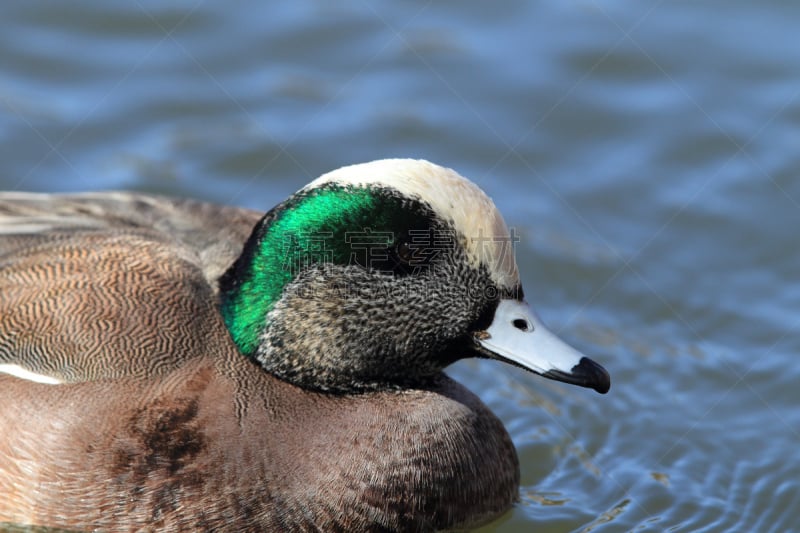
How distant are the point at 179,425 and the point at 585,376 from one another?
158 cm

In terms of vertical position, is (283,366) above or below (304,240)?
below

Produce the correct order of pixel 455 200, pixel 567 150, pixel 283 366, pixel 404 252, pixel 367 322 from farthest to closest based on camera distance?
pixel 567 150 → pixel 283 366 → pixel 367 322 → pixel 404 252 → pixel 455 200

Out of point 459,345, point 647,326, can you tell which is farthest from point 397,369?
point 647,326

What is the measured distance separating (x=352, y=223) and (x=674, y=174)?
368cm

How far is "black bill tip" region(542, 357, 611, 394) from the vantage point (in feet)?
17.1

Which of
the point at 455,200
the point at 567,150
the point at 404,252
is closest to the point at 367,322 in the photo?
the point at 404,252

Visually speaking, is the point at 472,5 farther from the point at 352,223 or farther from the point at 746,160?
the point at 352,223

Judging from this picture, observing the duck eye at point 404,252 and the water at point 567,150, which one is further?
the water at point 567,150

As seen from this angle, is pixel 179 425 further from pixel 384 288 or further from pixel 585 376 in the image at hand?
pixel 585 376

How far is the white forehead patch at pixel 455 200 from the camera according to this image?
5.20 metres

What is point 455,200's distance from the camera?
17.1 feet

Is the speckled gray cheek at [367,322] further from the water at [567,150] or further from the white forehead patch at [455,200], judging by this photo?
the water at [567,150]

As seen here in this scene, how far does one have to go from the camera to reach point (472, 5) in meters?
9.62

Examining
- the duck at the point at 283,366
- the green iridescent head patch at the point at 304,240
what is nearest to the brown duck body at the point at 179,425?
the duck at the point at 283,366
